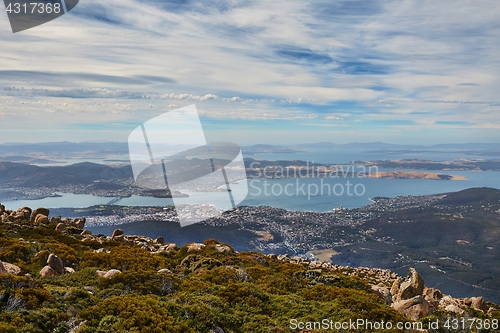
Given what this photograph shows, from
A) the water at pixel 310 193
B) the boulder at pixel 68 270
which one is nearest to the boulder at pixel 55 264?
the boulder at pixel 68 270

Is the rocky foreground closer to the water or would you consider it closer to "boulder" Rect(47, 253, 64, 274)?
"boulder" Rect(47, 253, 64, 274)

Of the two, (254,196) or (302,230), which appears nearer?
(302,230)

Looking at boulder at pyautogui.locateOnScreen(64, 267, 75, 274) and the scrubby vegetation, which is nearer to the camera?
the scrubby vegetation

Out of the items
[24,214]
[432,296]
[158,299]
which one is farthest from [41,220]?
[432,296]

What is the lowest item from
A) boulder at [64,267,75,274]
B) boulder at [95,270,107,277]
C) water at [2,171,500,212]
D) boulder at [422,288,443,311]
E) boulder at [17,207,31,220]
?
water at [2,171,500,212]

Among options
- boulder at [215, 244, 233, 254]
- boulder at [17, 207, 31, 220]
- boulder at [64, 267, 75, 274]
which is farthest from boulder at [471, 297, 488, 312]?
boulder at [17, 207, 31, 220]

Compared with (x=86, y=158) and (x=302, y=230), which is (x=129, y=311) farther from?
(x=86, y=158)

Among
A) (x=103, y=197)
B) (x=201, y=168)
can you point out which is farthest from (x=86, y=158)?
(x=201, y=168)

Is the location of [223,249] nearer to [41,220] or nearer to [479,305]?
[479,305]
